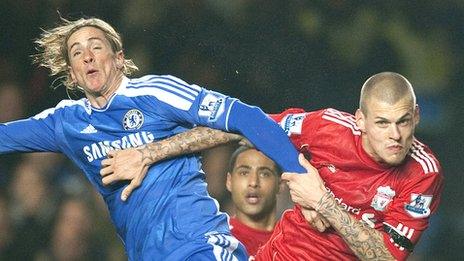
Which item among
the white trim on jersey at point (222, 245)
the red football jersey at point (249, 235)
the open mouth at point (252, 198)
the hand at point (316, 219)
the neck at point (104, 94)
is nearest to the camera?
the white trim on jersey at point (222, 245)

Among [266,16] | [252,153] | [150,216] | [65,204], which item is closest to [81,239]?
[65,204]

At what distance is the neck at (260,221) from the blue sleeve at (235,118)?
1.32 meters

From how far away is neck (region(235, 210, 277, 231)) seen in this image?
517 cm

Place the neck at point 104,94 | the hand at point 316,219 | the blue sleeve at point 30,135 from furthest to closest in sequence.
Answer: the blue sleeve at point 30,135 < the neck at point 104,94 < the hand at point 316,219

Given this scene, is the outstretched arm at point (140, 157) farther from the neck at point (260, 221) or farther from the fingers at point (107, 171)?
the neck at point (260, 221)

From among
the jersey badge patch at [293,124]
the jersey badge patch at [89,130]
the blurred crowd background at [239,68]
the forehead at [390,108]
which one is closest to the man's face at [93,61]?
the jersey badge patch at [89,130]

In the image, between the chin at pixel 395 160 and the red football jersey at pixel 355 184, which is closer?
the chin at pixel 395 160

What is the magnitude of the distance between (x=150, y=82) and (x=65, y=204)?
255 centimetres

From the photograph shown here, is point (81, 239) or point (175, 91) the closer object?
point (175, 91)

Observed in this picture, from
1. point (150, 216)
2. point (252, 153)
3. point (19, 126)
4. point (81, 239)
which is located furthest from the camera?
point (81, 239)

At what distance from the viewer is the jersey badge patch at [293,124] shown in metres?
4.14

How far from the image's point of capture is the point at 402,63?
633 cm

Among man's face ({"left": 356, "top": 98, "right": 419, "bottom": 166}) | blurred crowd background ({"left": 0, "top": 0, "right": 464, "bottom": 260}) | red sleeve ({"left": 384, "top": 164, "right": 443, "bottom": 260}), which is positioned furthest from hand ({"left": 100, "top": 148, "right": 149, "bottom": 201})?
blurred crowd background ({"left": 0, "top": 0, "right": 464, "bottom": 260})

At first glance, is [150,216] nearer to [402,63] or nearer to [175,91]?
[175,91]
